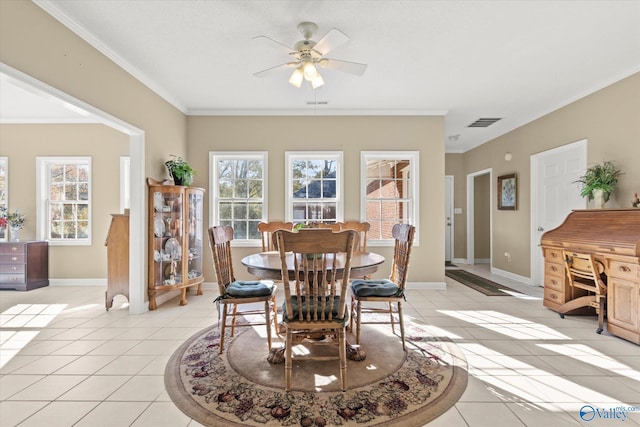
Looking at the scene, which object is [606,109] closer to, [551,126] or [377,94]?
[551,126]

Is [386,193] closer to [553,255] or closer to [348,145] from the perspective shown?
[348,145]

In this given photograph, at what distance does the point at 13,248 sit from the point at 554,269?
7.54 metres

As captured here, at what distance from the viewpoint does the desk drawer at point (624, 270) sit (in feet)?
8.71

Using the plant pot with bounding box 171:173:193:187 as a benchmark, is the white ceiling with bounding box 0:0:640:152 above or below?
above

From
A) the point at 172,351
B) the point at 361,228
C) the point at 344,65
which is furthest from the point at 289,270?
the point at 361,228

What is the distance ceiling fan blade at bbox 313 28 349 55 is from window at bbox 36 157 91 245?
4.56 meters

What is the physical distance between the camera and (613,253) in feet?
9.21

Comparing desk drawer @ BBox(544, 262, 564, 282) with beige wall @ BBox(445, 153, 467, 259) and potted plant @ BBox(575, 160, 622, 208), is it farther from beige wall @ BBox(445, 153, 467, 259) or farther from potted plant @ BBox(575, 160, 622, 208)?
→ beige wall @ BBox(445, 153, 467, 259)

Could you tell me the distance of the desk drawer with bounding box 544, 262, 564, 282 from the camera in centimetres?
345

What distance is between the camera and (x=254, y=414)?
176 cm

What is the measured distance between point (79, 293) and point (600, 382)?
6.00m

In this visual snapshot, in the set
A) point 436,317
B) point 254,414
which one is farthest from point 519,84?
point 254,414

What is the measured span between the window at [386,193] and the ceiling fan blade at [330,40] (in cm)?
237

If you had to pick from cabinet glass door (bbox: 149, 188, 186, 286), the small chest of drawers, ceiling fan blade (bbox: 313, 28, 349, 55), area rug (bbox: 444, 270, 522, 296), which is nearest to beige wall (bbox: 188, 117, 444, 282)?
area rug (bbox: 444, 270, 522, 296)
